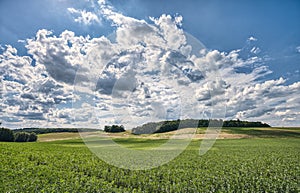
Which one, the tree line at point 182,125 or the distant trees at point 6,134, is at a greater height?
the tree line at point 182,125

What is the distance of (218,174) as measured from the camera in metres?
20.5

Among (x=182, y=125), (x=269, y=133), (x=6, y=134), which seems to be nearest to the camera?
(x=6, y=134)

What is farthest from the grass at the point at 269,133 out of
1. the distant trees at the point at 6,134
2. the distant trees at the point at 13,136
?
the distant trees at the point at 6,134

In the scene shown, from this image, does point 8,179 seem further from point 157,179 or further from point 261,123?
point 261,123

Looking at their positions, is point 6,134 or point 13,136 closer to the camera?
point 6,134

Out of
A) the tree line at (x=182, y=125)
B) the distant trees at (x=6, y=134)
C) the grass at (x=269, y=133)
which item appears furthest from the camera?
the tree line at (x=182, y=125)

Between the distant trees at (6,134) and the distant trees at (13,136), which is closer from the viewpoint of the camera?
the distant trees at (6,134)

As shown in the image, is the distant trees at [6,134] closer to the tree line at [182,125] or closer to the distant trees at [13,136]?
the distant trees at [13,136]

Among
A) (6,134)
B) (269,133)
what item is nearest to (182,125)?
Answer: (269,133)

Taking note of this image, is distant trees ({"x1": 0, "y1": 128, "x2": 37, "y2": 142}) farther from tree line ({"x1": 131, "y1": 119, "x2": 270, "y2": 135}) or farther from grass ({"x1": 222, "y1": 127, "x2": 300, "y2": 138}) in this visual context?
grass ({"x1": 222, "y1": 127, "x2": 300, "y2": 138})

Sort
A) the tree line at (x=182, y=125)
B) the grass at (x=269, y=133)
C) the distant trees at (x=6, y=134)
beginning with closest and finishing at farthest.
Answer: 1. the distant trees at (x=6, y=134)
2. the grass at (x=269, y=133)
3. the tree line at (x=182, y=125)

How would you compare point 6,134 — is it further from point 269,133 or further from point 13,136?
point 269,133

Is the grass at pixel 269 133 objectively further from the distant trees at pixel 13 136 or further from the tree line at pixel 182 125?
the distant trees at pixel 13 136

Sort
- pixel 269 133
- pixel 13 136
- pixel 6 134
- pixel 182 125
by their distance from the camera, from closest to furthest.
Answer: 1. pixel 6 134
2. pixel 13 136
3. pixel 269 133
4. pixel 182 125
